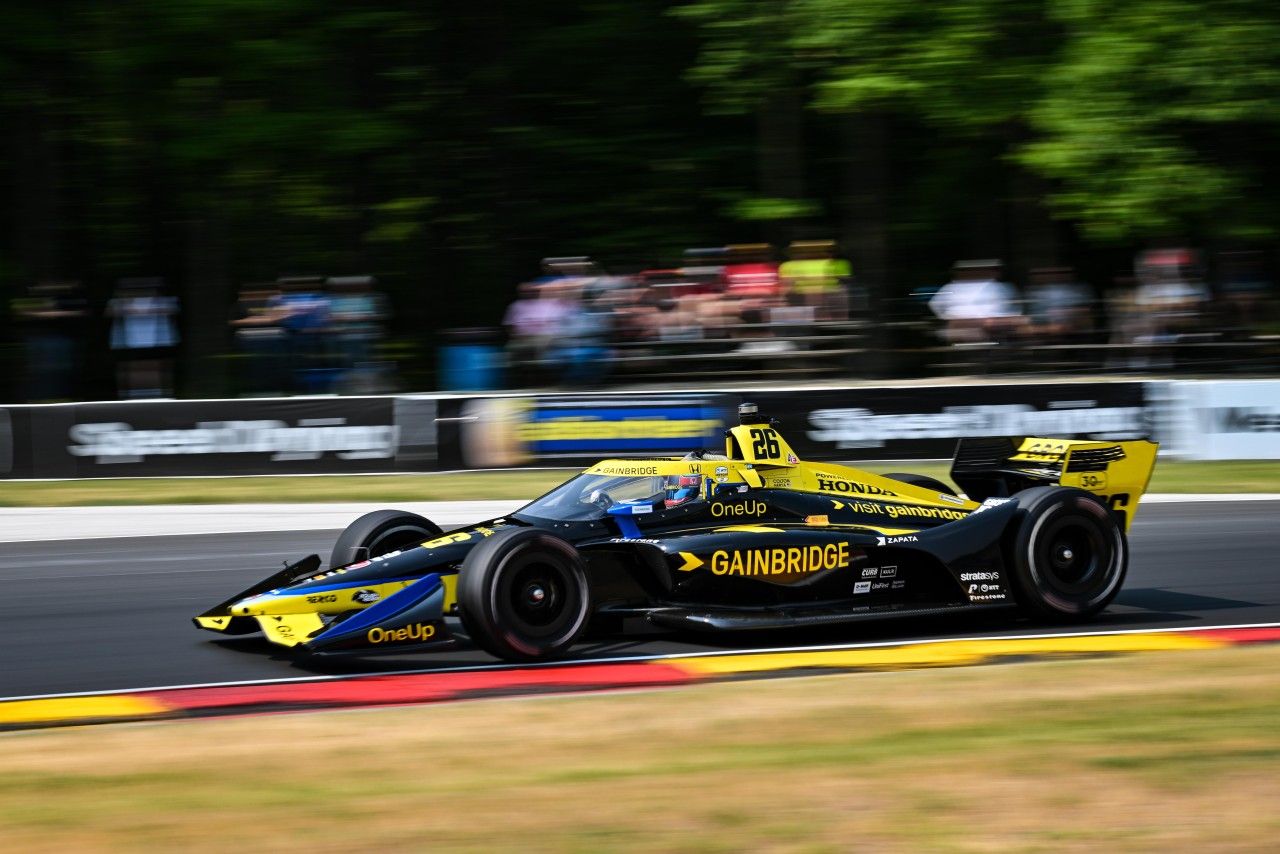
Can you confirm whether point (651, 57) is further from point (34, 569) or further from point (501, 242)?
point (34, 569)

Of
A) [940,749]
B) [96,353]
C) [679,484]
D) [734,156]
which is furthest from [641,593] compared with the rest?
[734,156]

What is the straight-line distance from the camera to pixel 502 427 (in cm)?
1598

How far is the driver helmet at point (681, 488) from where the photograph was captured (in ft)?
27.1

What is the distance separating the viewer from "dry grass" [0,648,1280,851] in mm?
4809

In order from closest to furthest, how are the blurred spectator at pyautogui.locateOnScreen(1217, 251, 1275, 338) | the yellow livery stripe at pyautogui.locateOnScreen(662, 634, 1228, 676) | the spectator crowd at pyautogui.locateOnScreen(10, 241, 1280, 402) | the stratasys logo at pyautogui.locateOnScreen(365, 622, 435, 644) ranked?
1. the stratasys logo at pyautogui.locateOnScreen(365, 622, 435, 644)
2. the yellow livery stripe at pyautogui.locateOnScreen(662, 634, 1228, 676)
3. the spectator crowd at pyautogui.locateOnScreen(10, 241, 1280, 402)
4. the blurred spectator at pyautogui.locateOnScreen(1217, 251, 1275, 338)

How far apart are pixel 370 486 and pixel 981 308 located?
7611 mm

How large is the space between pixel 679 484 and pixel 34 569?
538cm

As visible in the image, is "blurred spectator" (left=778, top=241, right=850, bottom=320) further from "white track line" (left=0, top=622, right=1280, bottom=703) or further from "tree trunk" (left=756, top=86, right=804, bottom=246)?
"white track line" (left=0, top=622, right=1280, bottom=703)

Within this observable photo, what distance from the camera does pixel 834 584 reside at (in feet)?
27.2

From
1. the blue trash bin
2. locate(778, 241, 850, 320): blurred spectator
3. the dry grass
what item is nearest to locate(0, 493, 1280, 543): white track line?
the blue trash bin

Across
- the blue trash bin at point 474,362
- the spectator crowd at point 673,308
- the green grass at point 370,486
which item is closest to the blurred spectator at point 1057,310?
the spectator crowd at point 673,308

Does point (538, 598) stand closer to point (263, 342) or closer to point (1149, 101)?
point (263, 342)

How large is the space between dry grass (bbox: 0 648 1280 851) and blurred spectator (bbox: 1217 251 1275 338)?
42.2 ft

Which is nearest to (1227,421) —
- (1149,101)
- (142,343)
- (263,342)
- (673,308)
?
(1149,101)
